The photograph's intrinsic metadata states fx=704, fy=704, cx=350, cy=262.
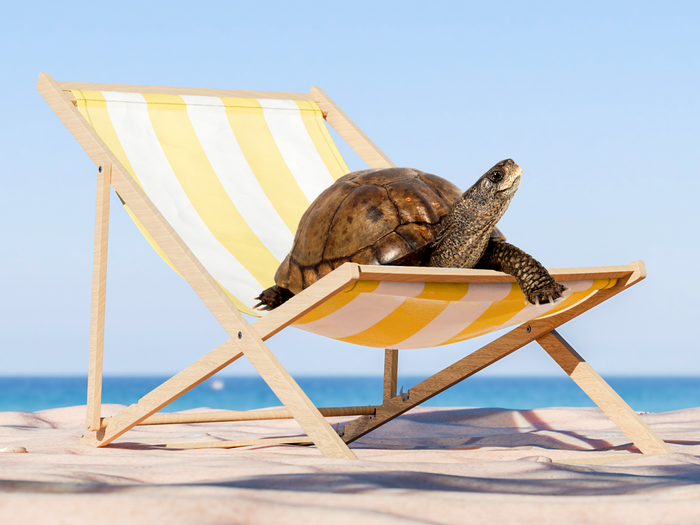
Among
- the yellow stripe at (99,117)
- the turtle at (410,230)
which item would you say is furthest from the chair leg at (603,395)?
the yellow stripe at (99,117)

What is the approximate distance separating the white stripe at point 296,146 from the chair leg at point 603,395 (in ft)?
5.30

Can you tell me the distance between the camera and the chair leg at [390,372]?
156 inches

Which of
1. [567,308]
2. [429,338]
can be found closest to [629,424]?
[567,308]

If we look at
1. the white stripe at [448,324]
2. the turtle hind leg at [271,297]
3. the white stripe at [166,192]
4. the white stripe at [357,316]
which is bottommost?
the white stripe at [448,324]

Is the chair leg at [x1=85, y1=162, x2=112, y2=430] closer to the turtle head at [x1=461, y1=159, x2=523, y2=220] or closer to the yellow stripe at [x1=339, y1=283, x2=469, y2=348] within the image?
the yellow stripe at [x1=339, y1=283, x2=469, y2=348]

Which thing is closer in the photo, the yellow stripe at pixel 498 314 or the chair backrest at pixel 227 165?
the yellow stripe at pixel 498 314

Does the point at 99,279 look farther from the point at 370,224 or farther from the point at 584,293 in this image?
the point at 584,293

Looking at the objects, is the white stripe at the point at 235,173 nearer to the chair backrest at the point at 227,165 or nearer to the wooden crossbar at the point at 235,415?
the chair backrest at the point at 227,165

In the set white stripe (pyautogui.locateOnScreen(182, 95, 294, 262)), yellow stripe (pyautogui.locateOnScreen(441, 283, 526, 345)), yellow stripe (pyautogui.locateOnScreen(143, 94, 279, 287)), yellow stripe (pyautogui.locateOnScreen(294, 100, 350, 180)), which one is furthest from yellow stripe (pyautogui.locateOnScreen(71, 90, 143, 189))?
yellow stripe (pyautogui.locateOnScreen(441, 283, 526, 345))

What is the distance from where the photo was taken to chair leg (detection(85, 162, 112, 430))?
10.4 ft

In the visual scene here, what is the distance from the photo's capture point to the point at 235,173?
401 cm

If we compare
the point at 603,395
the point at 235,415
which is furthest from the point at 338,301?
the point at 235,415

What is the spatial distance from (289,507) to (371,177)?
2183 millimetres

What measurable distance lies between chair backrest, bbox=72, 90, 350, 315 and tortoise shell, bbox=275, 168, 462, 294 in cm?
30
